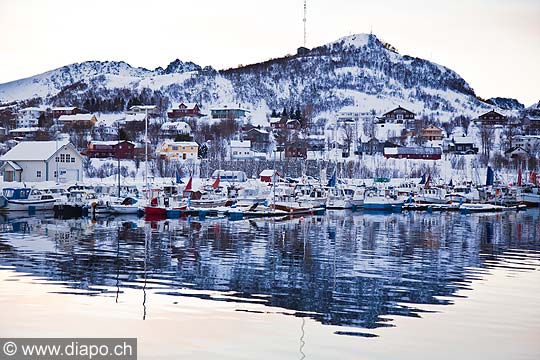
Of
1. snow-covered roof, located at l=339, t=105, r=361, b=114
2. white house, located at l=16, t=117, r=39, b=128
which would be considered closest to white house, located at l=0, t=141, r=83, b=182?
white house, located at l=16, t=117, r=39, b=128

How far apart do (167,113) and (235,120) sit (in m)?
14.3

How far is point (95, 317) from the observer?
14.4 metres

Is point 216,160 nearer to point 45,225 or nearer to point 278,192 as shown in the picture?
point 278,192

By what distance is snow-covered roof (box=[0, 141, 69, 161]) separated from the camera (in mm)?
61219

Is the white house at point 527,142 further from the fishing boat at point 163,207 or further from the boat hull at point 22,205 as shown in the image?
the boat hull at point 22,205

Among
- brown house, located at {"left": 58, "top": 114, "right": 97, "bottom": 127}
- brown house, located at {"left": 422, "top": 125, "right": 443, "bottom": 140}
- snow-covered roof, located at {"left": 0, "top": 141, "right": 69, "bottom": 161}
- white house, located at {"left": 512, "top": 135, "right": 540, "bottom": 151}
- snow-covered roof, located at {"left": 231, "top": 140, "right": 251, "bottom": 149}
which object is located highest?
brown house, located at {"left": 58, "top": 114, "right": 97, "bottom": 127}

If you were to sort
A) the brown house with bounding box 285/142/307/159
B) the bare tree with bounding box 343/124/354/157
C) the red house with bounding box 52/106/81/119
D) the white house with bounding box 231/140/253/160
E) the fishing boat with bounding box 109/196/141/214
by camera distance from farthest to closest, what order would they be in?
1. the red house with bounding box 52/106/81/119
2. the bare tree with bounding box 343/124/354/157
3. the brown house with bounding box 285/142/307/159
4. the white house with bounding box 231/140/253/160
5. the fishing boat with bounding box 109/196/141/214

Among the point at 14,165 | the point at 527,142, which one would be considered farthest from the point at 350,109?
the point at 14,165

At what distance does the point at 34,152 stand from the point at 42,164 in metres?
1.91

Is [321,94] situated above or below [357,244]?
above

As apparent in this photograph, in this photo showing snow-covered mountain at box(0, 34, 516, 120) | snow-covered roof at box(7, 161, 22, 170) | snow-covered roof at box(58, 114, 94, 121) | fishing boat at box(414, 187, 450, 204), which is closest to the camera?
fishing boat at box(414, 187, 450, 204)

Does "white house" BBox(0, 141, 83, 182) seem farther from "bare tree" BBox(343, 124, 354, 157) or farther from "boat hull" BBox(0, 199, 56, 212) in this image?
"bare tree" BBox(343, 124, 354, 157)

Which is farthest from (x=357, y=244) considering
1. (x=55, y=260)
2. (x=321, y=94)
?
(x=321, y=94)

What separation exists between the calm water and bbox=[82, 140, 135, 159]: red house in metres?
59.6
